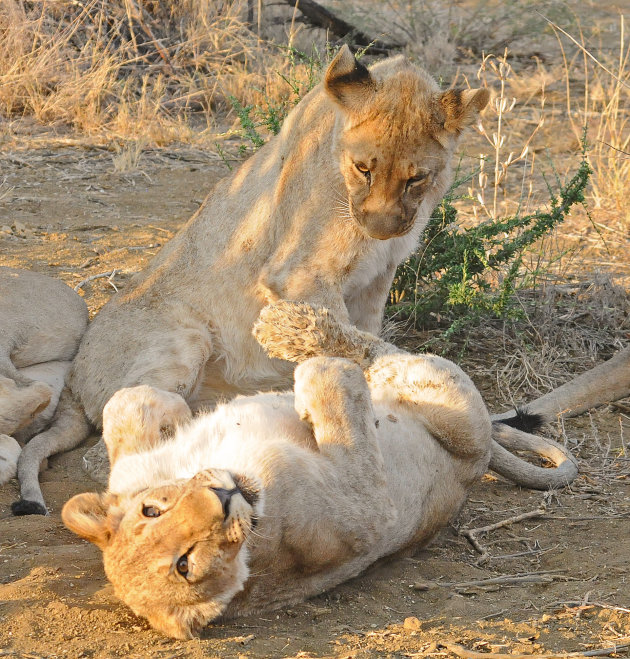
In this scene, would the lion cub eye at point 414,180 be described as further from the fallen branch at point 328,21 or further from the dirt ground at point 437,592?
the fallen branch at point 328,21

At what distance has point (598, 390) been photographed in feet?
16.4

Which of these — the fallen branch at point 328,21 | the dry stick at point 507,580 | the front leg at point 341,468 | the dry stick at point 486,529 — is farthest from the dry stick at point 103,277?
the fallen branch at point 328,21

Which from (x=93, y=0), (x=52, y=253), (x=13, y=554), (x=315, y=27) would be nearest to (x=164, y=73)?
(x=93, y=0)

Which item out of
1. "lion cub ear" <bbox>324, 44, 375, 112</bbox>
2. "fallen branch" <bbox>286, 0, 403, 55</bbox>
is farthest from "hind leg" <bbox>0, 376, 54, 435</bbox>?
"fallen branch" <bbox>286, 0, 403, 55</bbox>

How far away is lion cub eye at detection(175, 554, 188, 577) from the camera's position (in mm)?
2867

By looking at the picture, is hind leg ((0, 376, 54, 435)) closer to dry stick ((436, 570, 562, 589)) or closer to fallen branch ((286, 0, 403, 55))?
dry stick ((436, 570, 562, 589))

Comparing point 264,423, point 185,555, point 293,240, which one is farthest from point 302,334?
point 185,555

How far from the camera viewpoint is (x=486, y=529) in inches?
154

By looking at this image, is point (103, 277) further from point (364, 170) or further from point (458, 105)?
point (458, 105)

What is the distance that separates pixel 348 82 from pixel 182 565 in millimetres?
2248

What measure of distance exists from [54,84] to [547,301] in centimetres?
521

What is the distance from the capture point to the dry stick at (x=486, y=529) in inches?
148

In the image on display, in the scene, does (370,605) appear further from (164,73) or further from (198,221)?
(164,73)

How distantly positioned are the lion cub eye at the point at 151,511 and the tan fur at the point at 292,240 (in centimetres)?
157
